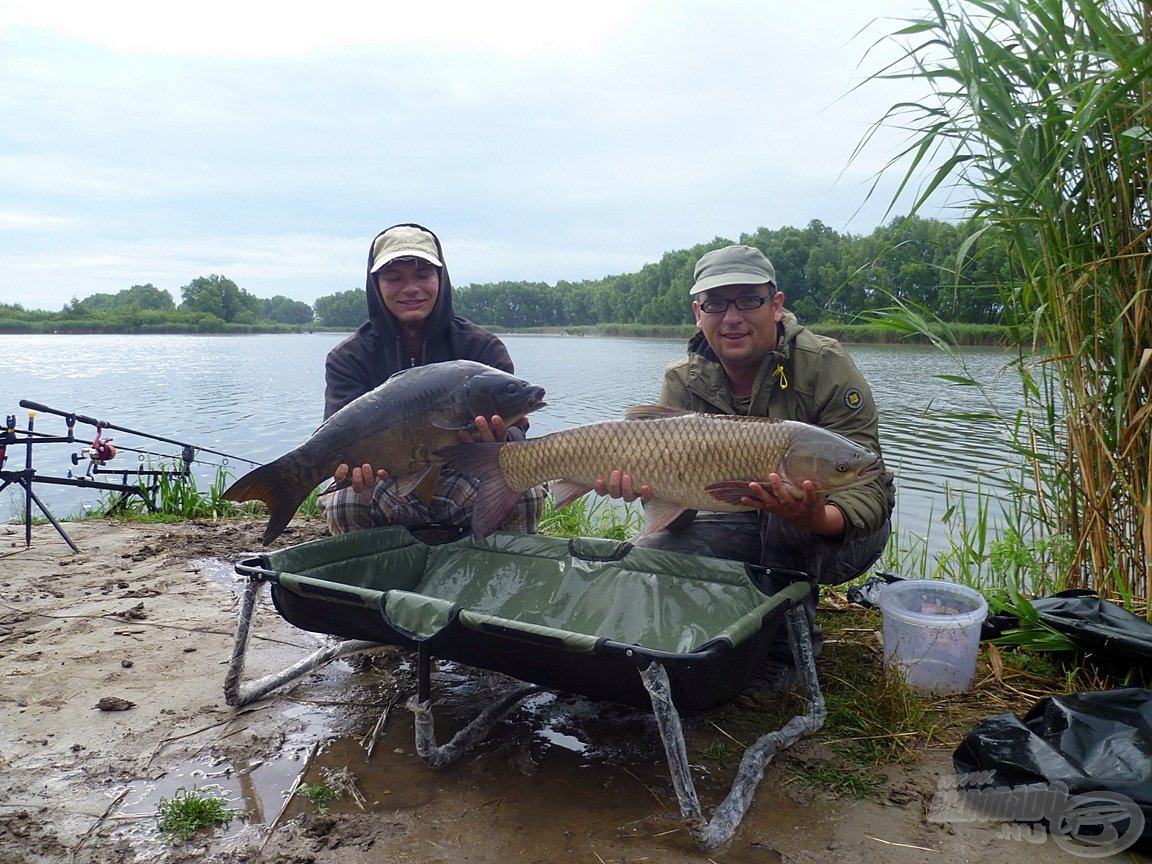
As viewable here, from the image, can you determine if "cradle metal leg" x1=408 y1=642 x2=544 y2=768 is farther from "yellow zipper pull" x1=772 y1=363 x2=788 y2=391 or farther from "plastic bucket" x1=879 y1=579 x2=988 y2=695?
"yellow zipper pull" x1=772 y1=363 x2=788 y2=391

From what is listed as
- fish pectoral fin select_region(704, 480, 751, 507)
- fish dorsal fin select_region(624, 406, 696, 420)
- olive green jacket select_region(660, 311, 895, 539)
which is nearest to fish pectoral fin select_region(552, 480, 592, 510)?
fish dorsal fin select_region(624, 406, 696, 420)

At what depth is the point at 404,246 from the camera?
2.45 meters

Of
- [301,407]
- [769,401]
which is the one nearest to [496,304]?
[301,407]

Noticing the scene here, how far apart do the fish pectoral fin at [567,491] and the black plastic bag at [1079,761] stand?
38.4 inches

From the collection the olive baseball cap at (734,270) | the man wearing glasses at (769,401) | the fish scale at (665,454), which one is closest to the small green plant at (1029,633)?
the man wearing glasses at (769,401)

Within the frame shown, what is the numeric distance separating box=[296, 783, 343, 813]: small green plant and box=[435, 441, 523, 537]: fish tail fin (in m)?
0.72

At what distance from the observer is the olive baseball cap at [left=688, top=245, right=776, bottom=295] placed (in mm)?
2031

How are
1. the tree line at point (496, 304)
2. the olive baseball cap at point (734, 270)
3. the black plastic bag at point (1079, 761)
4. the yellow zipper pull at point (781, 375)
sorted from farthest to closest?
the tree line at point (496, 304), the yellow zipper pull at point (781, 375), the olive baseball cap at point (734, 270), the black plastic bag at point (1079, 761)

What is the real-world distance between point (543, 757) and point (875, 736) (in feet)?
2.26

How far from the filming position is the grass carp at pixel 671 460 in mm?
1781

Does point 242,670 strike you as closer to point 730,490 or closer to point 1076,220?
point 730,490

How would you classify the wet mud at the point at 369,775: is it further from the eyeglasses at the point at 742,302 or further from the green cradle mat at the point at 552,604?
the eyeglasses at the point at 742,302

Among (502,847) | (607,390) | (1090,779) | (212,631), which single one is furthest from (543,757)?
(607,390)

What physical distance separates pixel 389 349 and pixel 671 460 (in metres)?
1.15
